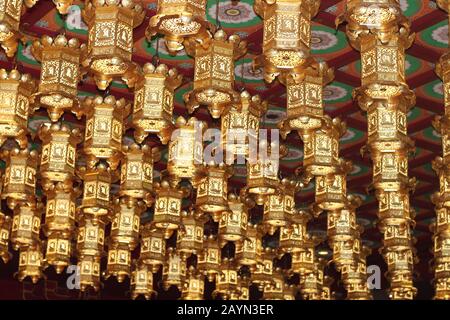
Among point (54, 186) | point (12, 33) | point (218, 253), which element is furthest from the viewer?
point (218, 253)

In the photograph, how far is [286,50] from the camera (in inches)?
272

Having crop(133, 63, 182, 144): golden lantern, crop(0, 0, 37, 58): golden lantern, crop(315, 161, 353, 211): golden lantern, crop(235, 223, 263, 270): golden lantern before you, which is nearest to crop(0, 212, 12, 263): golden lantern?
crop(235, 223, 263, 270): golden lantern

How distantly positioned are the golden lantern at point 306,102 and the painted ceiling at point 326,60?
924 mm

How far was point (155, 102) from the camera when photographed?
8.48 metres

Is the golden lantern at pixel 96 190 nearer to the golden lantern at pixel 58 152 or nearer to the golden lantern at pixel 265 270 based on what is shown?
the golden lantern at pixel 58 152

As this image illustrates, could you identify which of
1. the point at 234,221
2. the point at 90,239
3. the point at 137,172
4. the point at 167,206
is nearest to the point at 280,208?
the point at 234,221

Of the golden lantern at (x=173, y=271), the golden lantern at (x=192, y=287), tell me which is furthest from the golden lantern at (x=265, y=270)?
the golden lantern at (x=192, y=287)

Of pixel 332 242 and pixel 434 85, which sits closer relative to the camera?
pixel 434 85

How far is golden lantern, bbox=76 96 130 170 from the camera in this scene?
929 centimetres

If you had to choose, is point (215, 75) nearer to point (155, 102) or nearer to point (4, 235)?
point (155, 102)

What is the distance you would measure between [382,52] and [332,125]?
69.4 inches

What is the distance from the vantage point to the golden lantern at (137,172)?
10.8 metres

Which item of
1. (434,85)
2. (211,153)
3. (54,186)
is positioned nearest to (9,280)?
(54,186)
